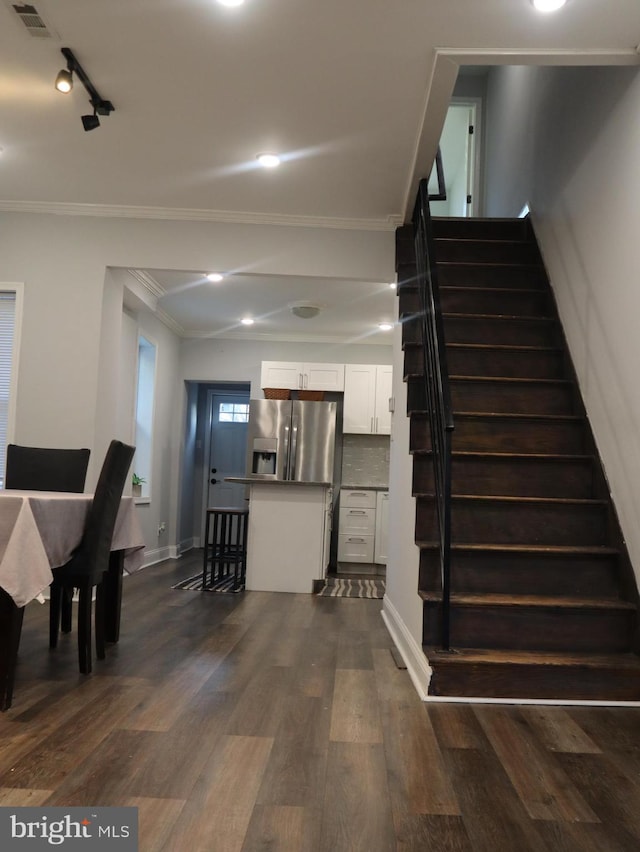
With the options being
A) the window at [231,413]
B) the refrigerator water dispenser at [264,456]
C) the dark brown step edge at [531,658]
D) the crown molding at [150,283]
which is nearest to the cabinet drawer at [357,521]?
the refrigerator water dispenser at [264,456]

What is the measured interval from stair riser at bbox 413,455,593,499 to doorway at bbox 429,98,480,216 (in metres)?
3.85

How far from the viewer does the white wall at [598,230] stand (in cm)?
305

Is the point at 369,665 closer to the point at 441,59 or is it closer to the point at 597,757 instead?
the point at 597,757

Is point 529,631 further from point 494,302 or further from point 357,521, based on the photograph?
point 357,521

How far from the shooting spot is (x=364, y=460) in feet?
27.1

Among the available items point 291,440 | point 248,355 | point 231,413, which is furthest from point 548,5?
point 231,413

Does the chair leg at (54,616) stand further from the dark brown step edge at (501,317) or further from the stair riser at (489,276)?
the stair riser at (489,276)

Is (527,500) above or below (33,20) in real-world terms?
below

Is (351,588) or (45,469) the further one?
(351,588)

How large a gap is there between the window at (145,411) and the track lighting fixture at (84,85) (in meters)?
3.57

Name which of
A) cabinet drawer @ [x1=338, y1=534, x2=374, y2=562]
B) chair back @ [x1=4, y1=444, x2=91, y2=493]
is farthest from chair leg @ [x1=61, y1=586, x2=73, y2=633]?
cabinet drawer @ [x1=338, y1=534, x2=374, y2=562]

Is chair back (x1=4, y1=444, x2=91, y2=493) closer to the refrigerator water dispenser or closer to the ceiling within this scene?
the ceiling

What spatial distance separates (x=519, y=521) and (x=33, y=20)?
3.12 metres

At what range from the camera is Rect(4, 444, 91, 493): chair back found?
3.88 m
